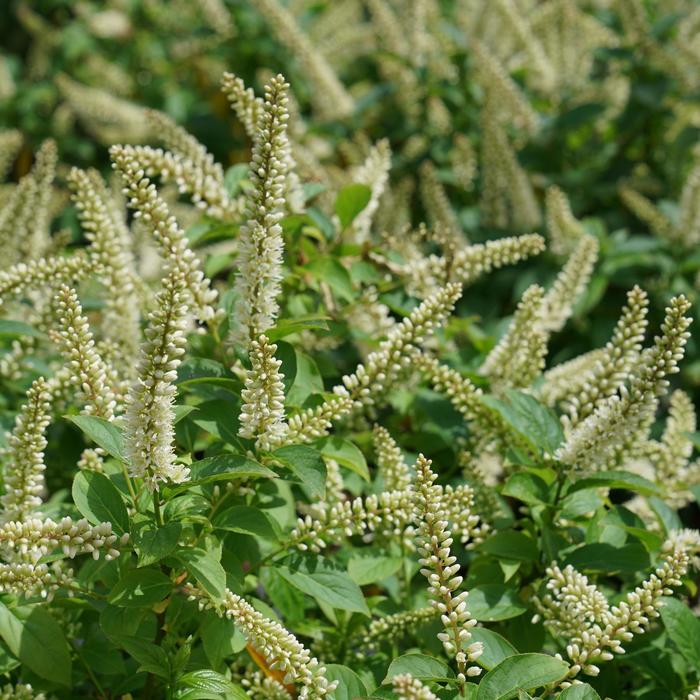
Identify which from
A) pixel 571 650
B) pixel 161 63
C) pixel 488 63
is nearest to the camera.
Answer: pixel 571 650

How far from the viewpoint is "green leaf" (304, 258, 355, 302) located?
9.52 feet

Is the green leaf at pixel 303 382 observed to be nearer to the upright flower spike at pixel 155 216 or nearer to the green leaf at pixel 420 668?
the upright flower spike at pixel 155 216

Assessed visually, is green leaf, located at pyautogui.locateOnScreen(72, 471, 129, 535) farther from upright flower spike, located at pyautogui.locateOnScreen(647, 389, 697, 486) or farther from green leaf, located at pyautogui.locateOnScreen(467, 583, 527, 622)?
upright flower spike, located at pyautogui.locateOnScreen(647, 389, 697, 486)

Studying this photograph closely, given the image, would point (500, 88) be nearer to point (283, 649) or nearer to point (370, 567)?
point (370, 567)

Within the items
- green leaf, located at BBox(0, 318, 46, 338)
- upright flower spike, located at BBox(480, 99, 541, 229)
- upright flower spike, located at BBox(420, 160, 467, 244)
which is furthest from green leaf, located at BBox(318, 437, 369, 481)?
upright flower spike, located at BBox(480, 99, 541, 229)

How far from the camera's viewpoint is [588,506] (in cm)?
256

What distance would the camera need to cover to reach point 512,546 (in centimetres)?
252

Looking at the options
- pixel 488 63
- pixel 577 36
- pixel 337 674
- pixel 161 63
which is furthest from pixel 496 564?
pixel 161 63

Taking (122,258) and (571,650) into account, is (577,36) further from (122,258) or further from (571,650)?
(571,650)

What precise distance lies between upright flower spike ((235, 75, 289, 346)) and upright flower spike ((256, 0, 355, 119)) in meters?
2.55

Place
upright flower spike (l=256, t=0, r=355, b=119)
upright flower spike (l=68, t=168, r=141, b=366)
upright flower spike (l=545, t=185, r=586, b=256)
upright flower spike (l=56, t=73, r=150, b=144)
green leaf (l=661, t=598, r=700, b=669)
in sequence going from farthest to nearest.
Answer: upright flower spike (l=56, t=73, r=150, b=144), upright flower spike (l=256, t=0, r=355, b=119), upright flower spike (l=545, t=185, r=586, b=256), upright flower spike (l=68, t=168, r=141, b=366), green leaf (l=661, t=598, r=700, b=669)

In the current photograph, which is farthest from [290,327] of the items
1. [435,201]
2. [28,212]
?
[435,201]

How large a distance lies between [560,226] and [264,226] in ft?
7.44

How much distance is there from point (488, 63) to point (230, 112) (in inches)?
79.5
